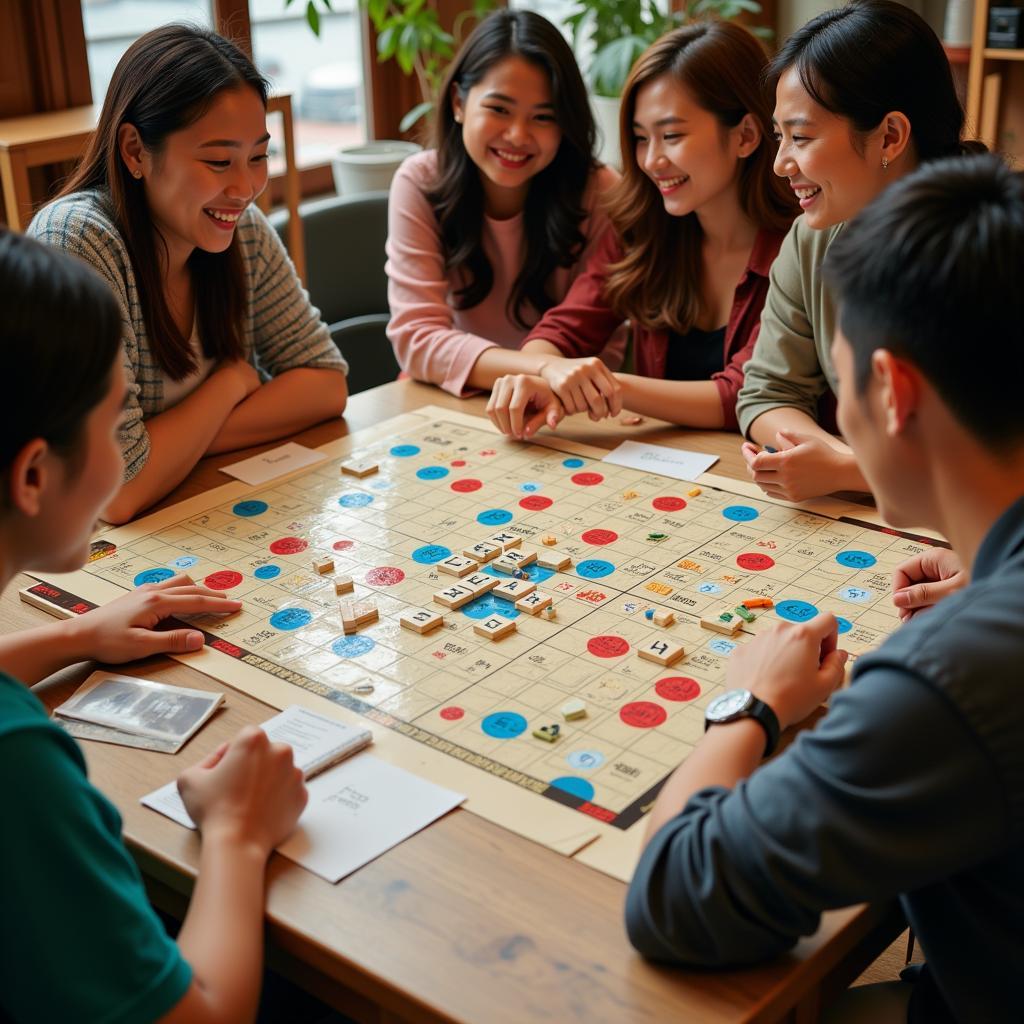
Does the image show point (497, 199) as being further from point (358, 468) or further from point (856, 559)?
point (856, 559)

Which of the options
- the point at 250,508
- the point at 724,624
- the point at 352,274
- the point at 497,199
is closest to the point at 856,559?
the point at 724,624

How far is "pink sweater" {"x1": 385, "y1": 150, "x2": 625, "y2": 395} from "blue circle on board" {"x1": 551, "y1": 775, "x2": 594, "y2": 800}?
1.24 meters

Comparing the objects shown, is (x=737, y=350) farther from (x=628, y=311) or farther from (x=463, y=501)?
(x=463, y=501)

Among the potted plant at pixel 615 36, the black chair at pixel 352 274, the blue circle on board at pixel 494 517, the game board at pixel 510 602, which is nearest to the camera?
the game board at pixel 510 602

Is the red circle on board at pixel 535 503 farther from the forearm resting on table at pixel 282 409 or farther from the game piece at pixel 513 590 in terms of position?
the forearm resting on table at pixel 282 409

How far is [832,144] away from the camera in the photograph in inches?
70.2

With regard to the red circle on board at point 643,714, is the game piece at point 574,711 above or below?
above

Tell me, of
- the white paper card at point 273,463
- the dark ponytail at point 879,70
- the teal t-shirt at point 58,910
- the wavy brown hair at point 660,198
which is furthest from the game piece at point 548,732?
the wavy brown hair at point 660,198

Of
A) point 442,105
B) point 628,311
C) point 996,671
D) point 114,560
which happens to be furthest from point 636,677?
point 442,105

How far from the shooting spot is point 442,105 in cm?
249

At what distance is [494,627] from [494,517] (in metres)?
0.32

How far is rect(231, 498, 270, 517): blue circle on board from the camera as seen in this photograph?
5.64ft

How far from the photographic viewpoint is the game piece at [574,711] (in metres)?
1.21

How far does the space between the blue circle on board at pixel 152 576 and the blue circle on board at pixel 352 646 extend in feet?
0.99
